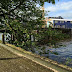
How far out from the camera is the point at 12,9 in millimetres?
9180

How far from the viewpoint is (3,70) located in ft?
13.1

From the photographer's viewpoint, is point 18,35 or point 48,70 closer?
point 48,70

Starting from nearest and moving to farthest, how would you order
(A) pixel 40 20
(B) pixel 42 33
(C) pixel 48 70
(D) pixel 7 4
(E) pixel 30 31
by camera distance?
(C) pixel 48 70 < (E) pixel 30 31 < (B) pixel 42 33 < (A) pixel 40 20 < (D) pixel 7 4

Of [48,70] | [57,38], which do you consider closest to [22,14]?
Answer: [57,38]

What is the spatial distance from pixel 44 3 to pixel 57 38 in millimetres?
2959

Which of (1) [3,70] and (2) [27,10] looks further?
(2) [27,10]

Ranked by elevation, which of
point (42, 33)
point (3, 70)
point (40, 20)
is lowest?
point (3, 70)

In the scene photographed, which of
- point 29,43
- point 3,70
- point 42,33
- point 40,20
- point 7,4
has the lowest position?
point 3,70

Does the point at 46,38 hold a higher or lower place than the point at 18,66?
higher

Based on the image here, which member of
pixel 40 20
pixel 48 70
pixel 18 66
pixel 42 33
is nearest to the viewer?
pixel 48 70

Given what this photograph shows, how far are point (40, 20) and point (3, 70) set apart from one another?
4.83m

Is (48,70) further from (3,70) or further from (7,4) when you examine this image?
(7,4)

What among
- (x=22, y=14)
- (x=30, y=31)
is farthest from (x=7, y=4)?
(x=30, y=31)

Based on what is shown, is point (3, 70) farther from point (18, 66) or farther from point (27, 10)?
point (27, 10)
